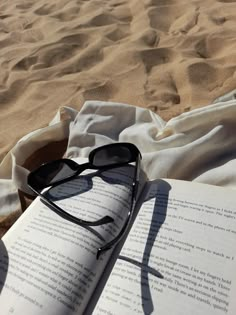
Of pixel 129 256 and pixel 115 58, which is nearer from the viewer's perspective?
pixel 129 256

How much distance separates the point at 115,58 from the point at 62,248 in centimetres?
138

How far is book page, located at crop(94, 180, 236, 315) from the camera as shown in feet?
2.27

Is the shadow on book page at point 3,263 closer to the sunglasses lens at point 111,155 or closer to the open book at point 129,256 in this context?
the open book at point 129,256

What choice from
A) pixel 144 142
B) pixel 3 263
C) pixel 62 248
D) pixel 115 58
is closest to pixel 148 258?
pixel 62 248

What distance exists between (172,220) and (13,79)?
1420 millimetres

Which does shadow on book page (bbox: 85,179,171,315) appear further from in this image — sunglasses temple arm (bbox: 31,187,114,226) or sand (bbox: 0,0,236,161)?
sand (bbox: 0,0,236,161)

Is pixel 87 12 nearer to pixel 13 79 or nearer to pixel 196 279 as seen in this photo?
pixel 13 79

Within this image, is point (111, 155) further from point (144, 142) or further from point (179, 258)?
point (179, 258)

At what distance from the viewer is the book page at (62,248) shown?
725mm

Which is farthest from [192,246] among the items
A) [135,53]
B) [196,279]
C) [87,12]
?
[87,12]

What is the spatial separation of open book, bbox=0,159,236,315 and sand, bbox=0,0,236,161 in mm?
659

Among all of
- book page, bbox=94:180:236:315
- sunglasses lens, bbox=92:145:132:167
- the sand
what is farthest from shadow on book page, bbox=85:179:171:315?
the sand

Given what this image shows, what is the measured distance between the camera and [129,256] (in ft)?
2.59

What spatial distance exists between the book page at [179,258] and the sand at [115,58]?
0.68 m
